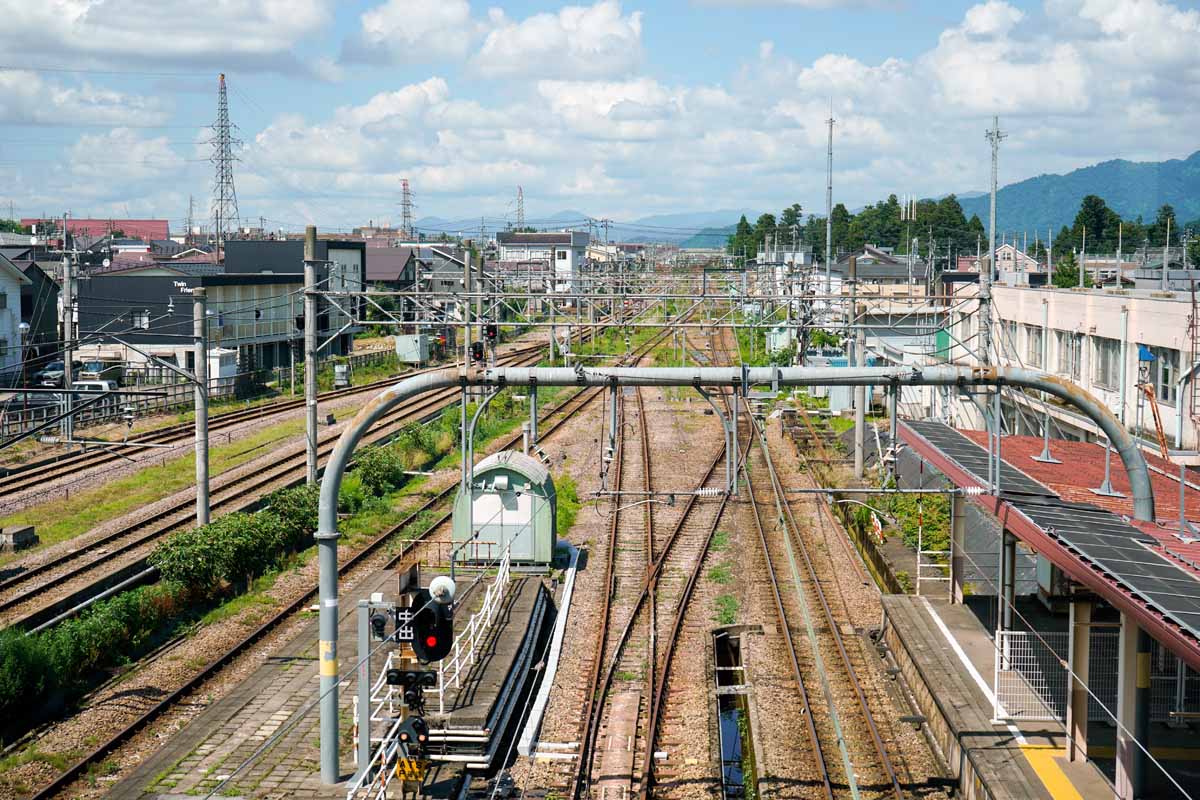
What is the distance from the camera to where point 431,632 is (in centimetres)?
786

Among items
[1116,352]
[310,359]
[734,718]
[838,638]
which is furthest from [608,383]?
[1116,352]

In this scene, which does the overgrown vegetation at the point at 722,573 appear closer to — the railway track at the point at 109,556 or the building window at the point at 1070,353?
the railway track at the point at 109,556

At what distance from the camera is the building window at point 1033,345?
2573 cm

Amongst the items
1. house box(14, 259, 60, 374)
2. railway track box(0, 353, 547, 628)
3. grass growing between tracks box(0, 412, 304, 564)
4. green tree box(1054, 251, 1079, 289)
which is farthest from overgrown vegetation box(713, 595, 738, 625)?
green tree box(1054, 251, 1079, 289)

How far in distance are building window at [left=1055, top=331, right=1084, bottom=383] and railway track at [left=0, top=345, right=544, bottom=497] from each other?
507 inches

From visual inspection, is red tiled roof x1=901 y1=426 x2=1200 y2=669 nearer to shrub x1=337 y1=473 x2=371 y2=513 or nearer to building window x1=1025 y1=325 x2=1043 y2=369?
shrub x1=337 y1=473 x2=371 y2=513

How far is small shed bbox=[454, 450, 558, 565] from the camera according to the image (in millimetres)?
15531

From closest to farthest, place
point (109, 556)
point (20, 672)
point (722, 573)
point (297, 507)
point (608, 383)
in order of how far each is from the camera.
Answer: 1. point (608, 383)
2. point (20, 672)
3. point (109, 556)
4. point (722, 573)
5. point (297, 507)

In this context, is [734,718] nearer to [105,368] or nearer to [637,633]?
[637,633]

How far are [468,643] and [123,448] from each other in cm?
1506

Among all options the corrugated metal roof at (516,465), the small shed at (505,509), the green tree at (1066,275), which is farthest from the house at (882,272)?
the small shed at (505,509)

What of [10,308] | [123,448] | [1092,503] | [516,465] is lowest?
[123,448]

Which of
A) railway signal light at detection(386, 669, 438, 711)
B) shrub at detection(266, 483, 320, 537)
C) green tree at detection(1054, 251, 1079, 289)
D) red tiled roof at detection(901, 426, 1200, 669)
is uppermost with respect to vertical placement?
green tree at detection(1054, 251, 1079, 289)

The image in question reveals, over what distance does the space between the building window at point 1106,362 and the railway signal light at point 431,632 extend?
17126 mm
